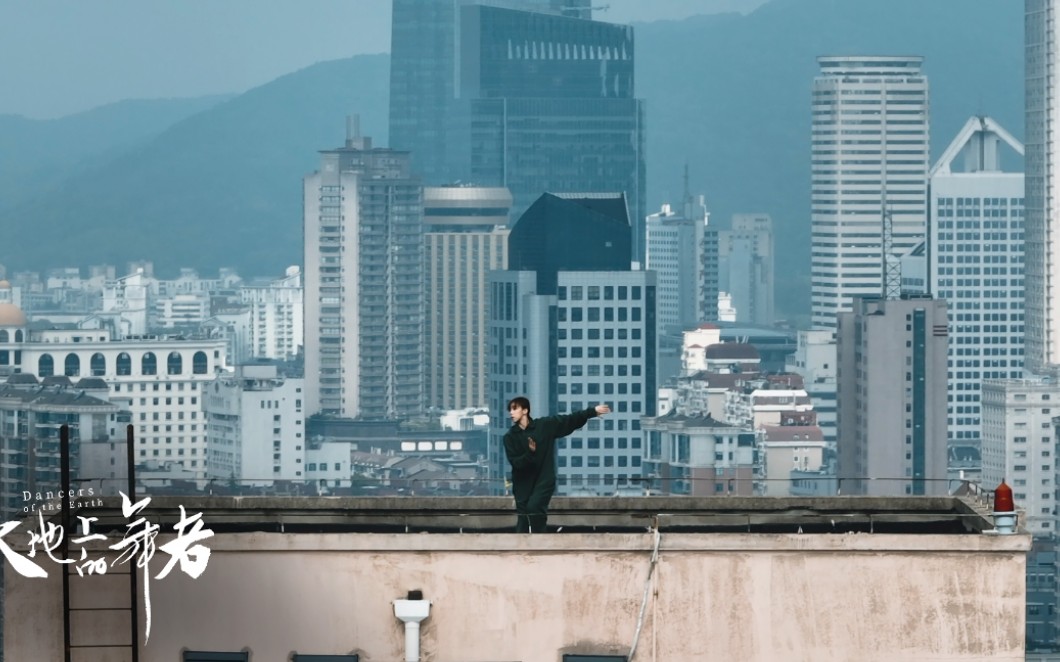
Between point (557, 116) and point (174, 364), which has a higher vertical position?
point (557, 116)

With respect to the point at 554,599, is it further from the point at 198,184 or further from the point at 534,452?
the point at 198,184

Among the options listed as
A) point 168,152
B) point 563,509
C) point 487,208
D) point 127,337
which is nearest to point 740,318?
point 487,208

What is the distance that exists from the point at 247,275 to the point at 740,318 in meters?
37.4

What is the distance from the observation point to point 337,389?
13475cm

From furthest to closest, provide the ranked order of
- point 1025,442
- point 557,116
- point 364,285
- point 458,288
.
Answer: point 557,116 < point 458,288 < point 364,285 < point 1025,442

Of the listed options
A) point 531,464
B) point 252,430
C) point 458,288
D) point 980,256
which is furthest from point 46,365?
point 531,464

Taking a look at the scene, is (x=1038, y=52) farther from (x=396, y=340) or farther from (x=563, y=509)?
(x=563, y=509)

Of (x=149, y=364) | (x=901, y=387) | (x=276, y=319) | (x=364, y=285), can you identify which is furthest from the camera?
(x=276, y=319)

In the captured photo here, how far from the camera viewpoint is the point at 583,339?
383 ft

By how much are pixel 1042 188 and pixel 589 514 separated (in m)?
153

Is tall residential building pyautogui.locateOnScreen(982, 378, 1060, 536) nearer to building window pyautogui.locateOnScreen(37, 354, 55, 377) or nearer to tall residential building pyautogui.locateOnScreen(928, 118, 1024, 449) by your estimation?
tall residential building pyautogui.locateOnScreen(928, 118, 1024, 449)

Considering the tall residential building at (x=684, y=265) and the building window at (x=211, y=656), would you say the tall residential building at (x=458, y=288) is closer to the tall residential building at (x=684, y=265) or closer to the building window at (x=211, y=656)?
the tall residential building at (x=684, y=265)

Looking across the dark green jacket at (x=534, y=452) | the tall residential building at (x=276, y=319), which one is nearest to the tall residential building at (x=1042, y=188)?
the tall residential building at (x=276, y=319)

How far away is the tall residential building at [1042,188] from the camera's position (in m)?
146
